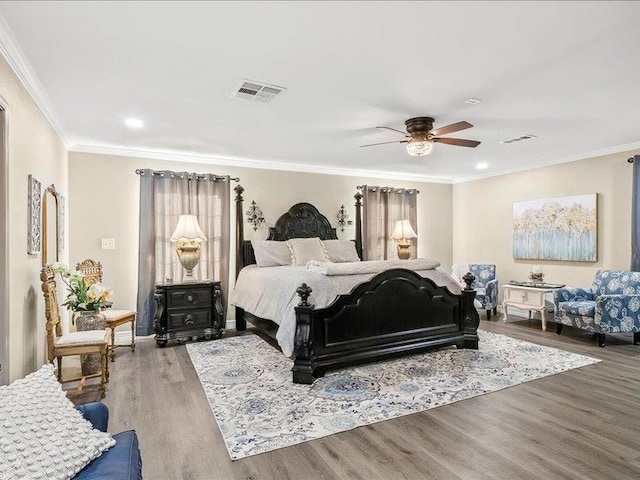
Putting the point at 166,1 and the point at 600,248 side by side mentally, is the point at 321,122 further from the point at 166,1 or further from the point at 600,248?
the point at 600,248

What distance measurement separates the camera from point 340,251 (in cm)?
600

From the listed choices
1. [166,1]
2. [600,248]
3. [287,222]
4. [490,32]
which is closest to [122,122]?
[166,1]

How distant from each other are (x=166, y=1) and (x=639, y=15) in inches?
100

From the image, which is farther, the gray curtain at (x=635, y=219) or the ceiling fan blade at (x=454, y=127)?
the gray curtain at (x=635, y=219)

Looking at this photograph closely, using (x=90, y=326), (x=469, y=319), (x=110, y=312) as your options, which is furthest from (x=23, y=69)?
(x=469, y=319)

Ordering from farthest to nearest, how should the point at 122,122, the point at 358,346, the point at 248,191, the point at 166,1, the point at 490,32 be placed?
the point at 248,191 → the point at 122,122 → the point at 358,346 → the point at 490,32 → the point at 166,1

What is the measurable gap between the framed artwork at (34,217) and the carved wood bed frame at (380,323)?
6.97 feet

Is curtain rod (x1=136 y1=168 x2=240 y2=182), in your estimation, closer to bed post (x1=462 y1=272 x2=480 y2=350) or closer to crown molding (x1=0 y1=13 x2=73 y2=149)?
crown molding (x1=0 y1=13 x2=73 y2=149)

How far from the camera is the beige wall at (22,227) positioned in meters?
2.47

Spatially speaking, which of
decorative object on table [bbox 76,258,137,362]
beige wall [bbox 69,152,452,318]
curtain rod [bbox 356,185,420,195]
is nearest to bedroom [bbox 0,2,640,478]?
beige wall [bbox 69,152,452,318]

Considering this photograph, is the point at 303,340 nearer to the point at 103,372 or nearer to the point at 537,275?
the point at 103,372

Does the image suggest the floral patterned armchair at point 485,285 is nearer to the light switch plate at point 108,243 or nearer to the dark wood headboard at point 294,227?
the dark wood headboard at point 294,227

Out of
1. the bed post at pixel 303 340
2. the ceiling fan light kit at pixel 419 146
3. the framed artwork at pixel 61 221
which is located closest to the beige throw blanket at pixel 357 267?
the bed post at pixel 303 340

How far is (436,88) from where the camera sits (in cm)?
310
